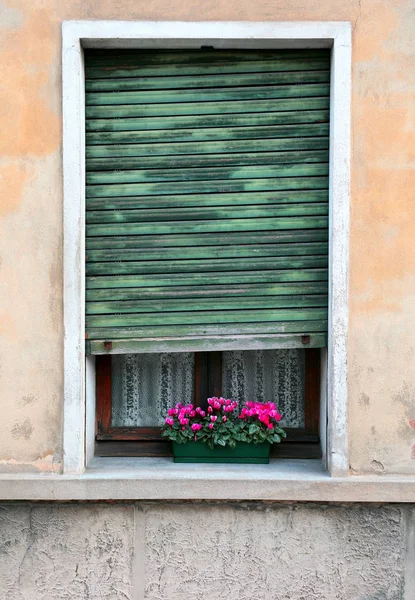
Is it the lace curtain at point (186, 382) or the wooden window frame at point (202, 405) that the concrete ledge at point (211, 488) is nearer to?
the wooden window frame at point (202, 405)

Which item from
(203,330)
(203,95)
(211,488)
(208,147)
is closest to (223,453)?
(211,488)

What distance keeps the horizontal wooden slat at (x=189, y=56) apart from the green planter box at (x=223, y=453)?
6.96 feet

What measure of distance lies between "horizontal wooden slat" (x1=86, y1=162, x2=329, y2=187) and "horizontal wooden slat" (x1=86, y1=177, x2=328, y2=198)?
22 mm

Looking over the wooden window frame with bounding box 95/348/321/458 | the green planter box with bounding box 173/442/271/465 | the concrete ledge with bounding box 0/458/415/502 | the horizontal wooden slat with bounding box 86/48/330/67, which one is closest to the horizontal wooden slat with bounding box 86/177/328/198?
the horizontal wooden slat with bounding box 86/48/330/67

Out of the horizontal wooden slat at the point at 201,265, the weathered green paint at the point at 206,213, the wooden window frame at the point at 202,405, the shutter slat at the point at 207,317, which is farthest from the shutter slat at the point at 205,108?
the wooden window frame at the point at 202,405

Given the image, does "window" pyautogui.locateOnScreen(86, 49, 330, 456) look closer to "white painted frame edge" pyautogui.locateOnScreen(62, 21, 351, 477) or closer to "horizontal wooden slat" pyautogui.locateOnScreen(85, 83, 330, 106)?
"horizontal wooden slat" pyautogui.locateOnScreen(85, 83, 330, 106)

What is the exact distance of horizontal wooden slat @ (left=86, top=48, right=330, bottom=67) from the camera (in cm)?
387

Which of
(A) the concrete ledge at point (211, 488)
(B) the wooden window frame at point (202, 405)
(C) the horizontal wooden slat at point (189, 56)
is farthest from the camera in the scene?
(B) the wooden window frame at point (202, 405)

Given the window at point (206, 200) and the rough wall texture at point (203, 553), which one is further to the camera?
the window at point (206, 200)

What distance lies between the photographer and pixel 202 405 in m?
4.16

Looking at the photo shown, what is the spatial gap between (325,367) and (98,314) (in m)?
1.29

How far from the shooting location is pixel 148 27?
3721 millimetres

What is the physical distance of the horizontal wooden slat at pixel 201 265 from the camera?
12.8 feet

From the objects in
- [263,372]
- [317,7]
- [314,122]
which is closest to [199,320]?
[263,372]
